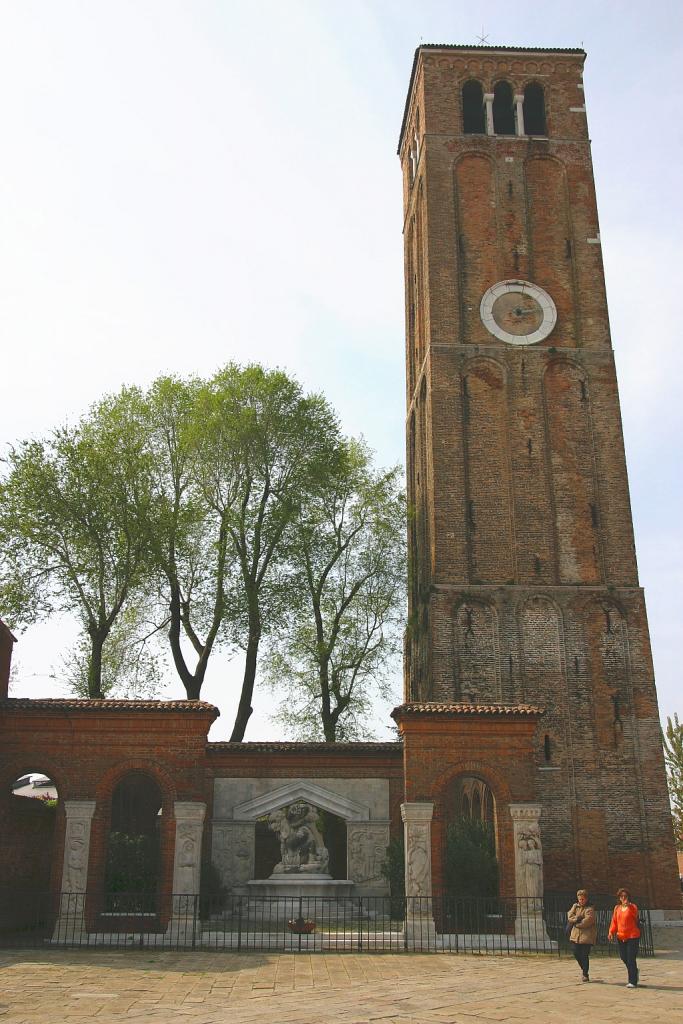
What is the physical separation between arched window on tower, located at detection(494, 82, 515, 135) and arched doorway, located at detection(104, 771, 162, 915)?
2414 centimetres

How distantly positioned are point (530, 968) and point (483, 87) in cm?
2874

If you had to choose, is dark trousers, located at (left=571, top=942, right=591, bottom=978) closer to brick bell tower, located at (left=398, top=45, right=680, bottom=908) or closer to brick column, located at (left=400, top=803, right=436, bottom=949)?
brick column, located at (left=400, top=803, right=436, bottom=949)

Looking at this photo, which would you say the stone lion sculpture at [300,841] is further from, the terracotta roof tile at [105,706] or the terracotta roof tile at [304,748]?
the terracotta roof tile at [105,706]

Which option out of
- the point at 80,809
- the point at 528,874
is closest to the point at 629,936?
the point at 528,874

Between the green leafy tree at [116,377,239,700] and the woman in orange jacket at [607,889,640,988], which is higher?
the green leafy tree at [116,377,239,700]

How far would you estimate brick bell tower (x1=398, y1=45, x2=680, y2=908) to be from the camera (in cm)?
2548

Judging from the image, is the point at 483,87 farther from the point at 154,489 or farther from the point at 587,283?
the point at 154,489

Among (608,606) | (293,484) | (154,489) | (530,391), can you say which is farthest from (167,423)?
(608,606)

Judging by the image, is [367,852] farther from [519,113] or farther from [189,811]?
[519,113]

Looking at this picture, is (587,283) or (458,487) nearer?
(458,487)

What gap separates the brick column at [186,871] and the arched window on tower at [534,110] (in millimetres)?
25483

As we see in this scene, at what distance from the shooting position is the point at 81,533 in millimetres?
26344

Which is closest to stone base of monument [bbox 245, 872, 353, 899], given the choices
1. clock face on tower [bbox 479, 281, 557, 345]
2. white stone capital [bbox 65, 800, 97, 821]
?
white stone capital [bbox 65, 800, 97, 821]

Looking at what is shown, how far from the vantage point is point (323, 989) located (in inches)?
524
